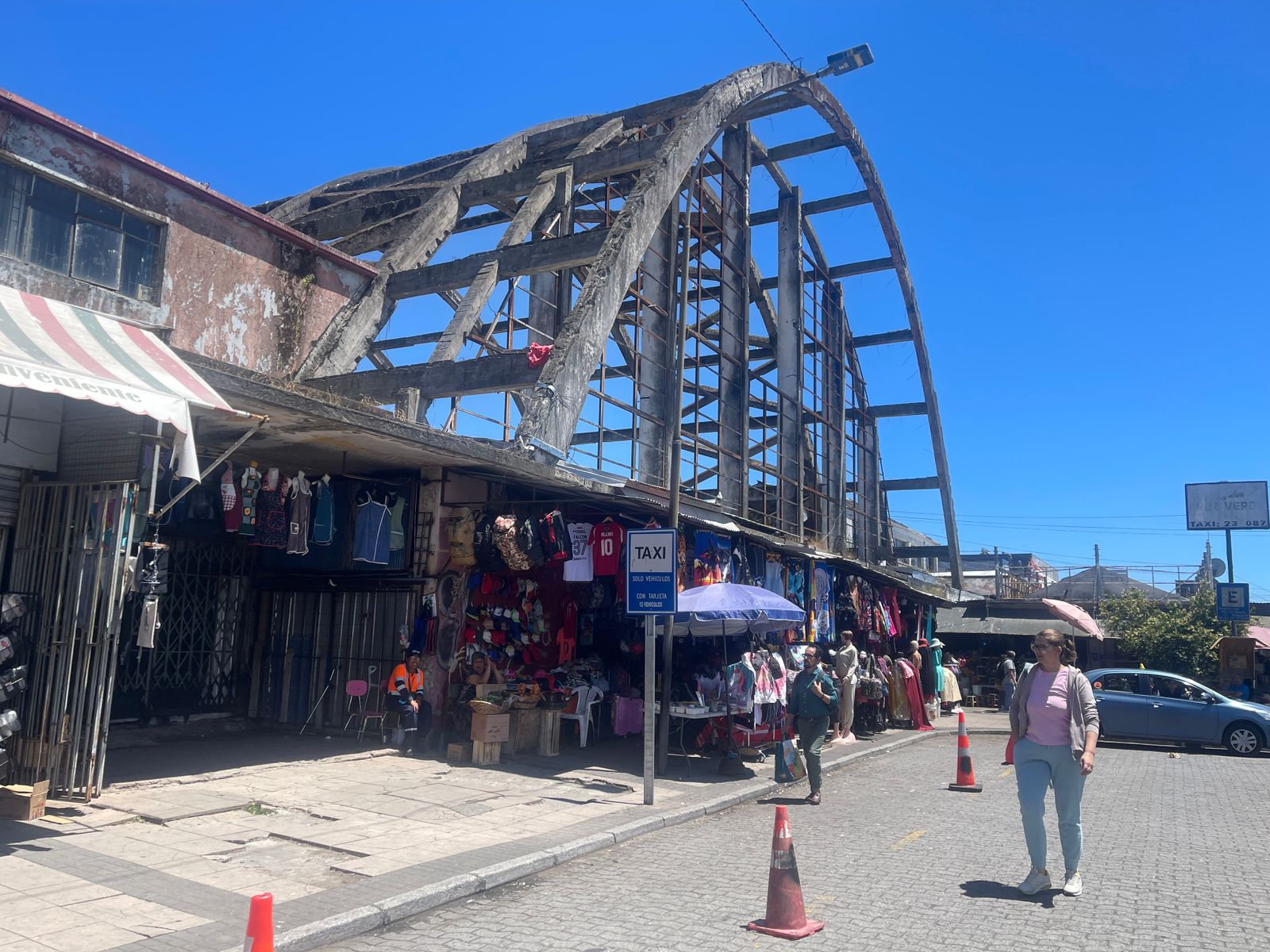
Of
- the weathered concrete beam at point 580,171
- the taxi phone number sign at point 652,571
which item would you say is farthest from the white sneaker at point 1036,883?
the weathered concrete beam at point 580,171

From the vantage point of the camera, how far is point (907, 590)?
25844mm

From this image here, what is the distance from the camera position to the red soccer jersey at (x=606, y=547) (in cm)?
1370

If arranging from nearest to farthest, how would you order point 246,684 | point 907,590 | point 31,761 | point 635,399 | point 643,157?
point 31,761
point 246,684
point 643,157
point 635,399
point 907,590

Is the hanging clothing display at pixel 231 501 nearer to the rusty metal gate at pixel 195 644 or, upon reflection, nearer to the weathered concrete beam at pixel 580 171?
the rusty metal gate at pixel 195 644

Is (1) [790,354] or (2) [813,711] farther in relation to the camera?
(1) [790,354]

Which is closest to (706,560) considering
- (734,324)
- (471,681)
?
(471,681)

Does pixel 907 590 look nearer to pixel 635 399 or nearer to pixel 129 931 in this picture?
pixel 635 399

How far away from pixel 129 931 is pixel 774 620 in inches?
365

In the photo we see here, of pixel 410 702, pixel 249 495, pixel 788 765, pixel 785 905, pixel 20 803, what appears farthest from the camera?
pixel 410 702

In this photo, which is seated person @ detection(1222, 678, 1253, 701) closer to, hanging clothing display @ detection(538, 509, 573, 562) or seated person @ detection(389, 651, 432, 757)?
hanging clothing display @ detection(538, 509, 573, 562)

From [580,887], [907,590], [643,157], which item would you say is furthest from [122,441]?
[907,590]

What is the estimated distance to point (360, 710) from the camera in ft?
44.1

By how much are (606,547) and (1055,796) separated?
784 cm

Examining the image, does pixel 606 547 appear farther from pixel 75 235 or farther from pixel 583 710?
pixel 75 235
